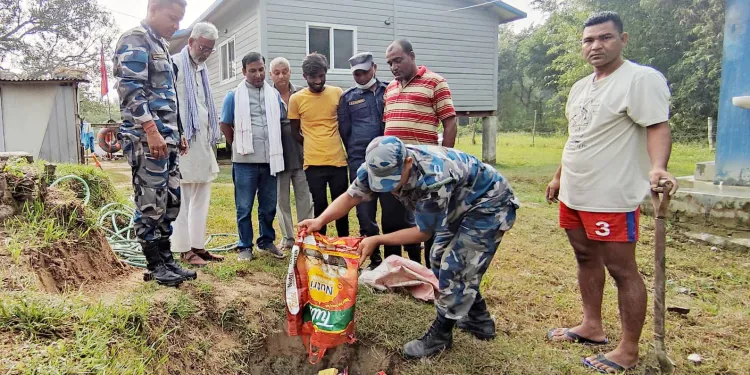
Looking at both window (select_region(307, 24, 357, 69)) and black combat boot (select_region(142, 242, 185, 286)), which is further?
window (select_region(307, 24, 357, 69))

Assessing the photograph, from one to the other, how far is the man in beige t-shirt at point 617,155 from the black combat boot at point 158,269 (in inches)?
88.9

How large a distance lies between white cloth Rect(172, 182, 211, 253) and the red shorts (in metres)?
2.59

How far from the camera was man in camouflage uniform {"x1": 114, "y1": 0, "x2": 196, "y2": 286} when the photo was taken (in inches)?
103

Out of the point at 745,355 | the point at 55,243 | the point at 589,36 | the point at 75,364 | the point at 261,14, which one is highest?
the point at 261,14

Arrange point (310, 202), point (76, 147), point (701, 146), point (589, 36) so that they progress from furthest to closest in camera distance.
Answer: point (701, 146) → point (76, 147) → point (310, 202) → point (589, 36)

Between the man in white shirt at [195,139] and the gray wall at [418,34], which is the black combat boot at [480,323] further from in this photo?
the gray wall at [418,34]

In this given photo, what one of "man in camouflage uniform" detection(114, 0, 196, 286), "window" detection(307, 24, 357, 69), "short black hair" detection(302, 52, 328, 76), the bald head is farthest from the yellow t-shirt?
"window" detection(307, 24, 357, 69)

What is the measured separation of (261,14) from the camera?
970 cm

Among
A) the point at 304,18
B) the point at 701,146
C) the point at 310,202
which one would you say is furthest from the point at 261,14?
the point at 701,146

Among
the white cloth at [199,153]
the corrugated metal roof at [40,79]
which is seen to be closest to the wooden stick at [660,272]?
the white cloth at [199,153]

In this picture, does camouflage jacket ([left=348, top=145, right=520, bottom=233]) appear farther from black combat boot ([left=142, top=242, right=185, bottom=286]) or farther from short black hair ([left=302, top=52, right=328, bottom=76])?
short black hair ([left=302, top=52, right=328, bottom=76])

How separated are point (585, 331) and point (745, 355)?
82 centimetres

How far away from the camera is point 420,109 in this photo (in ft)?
11.1

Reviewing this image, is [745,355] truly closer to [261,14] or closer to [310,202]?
[310,202]
